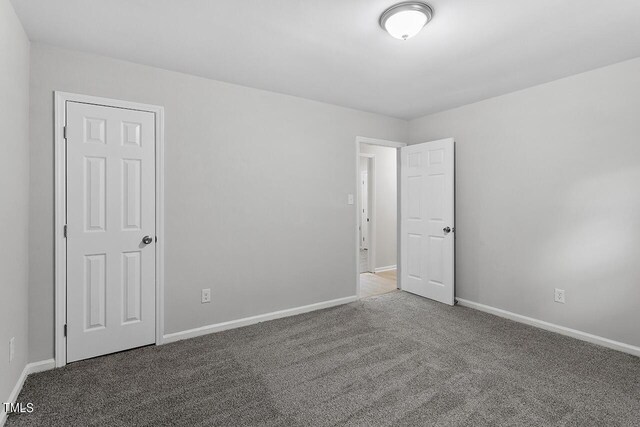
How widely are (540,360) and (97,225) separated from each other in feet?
11.8

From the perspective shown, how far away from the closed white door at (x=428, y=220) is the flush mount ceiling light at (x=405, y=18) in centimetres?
210

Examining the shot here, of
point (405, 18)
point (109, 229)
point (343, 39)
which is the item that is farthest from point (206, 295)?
point (405, 18)

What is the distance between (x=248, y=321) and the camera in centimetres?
329

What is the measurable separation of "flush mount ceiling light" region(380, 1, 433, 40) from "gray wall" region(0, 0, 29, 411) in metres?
2.14

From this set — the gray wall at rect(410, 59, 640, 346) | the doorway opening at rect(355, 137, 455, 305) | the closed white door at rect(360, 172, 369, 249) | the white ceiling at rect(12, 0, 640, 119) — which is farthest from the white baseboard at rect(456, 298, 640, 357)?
the closed white door at rect(360, 172, 369, 249)

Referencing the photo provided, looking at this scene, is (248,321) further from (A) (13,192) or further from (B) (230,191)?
(A) (13,192)

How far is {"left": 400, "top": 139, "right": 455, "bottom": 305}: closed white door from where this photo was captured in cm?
390

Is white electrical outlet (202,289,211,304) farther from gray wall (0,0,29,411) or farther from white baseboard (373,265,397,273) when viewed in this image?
white baseboard (373,265,397,273)

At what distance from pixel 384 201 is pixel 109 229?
4.45 metres

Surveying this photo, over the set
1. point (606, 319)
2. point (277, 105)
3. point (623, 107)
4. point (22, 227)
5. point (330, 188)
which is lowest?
point (606, 319)

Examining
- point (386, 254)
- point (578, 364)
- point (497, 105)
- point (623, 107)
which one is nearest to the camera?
point (578, 364)

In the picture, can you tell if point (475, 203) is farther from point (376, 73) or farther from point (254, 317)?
point (254, 317)

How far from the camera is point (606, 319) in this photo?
9.17ft

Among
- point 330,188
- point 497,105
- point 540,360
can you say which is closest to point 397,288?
point 330,188
